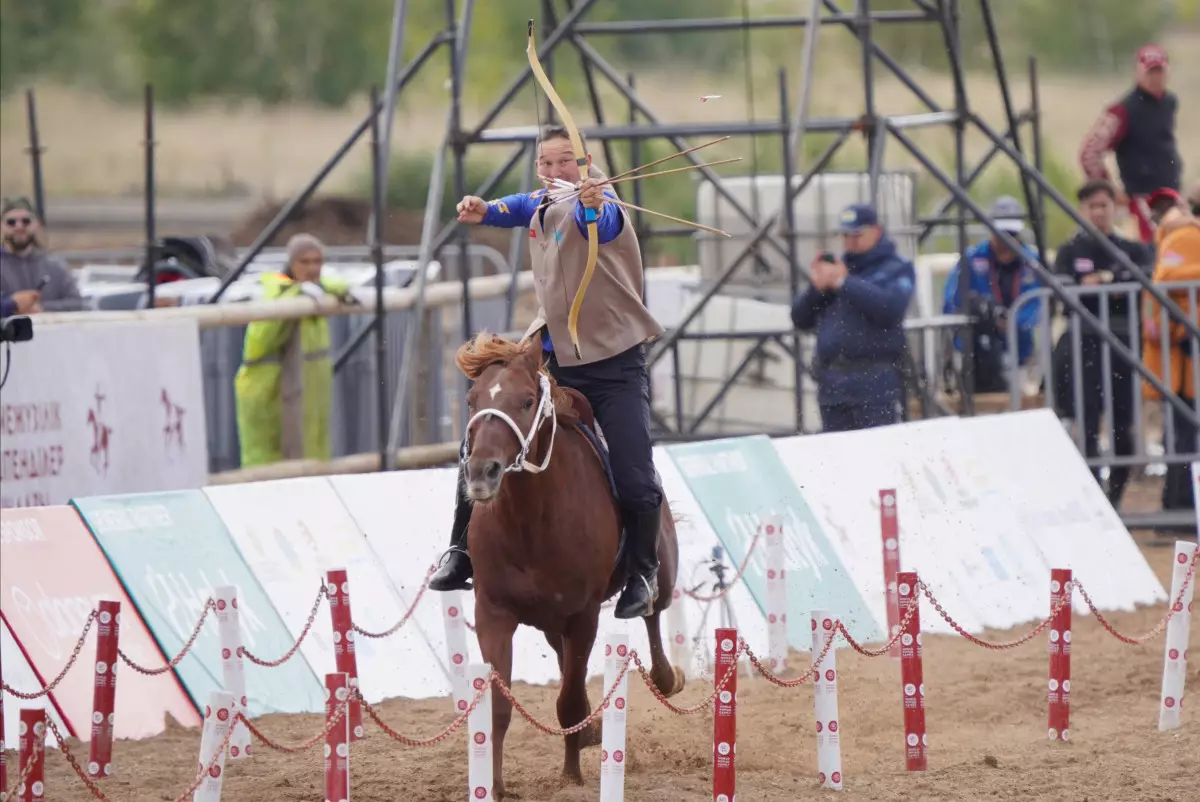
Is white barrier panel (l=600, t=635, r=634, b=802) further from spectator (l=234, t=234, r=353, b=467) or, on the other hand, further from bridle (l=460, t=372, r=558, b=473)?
spectator (l=234, t=234, r=353, b=467)

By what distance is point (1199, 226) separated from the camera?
44.9ft

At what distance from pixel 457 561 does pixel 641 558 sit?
2.50 ft

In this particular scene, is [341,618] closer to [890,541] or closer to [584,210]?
[584,210]

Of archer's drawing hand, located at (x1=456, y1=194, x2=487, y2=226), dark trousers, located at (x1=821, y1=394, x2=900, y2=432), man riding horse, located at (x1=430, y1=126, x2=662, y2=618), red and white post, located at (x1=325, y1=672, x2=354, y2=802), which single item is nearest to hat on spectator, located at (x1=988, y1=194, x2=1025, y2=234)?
dark trousers, located at (x1=821, y1=394, x2=900, y2=432)

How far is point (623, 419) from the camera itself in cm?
769

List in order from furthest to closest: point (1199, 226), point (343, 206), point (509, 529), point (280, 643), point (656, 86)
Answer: point (343, 206) < point (656, 86) < point (1199, 226) < point (280, 643) < point (509, 529)

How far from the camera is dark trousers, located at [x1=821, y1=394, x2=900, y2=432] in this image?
1238 cm

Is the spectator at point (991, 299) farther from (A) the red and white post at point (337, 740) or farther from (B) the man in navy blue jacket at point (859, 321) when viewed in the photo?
(A) the red and white post at point (337, 740)

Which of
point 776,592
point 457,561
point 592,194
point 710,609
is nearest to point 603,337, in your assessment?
point 592,194

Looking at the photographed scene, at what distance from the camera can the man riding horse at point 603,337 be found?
743 cm

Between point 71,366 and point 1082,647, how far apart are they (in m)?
5.95

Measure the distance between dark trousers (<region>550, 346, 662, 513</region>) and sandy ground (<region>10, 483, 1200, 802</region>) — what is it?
119 centimetres

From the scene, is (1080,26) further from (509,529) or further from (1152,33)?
(509,529)

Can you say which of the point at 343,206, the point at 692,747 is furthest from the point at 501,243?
the point at 692,747
